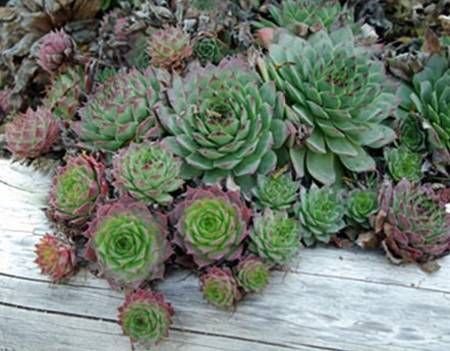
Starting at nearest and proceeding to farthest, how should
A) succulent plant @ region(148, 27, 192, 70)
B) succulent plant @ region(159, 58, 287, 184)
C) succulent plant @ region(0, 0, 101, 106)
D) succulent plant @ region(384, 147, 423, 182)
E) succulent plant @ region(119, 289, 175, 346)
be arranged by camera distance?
succulent plant @ region(119, 289, 175, 346)
succulent plant @ region(159, 58, 287, 184)
succulent plant @ region(384, 147, 423, 182)
succulent plant @ region(148, 27, 192, 70)
succulent plant @ region(0, 0, 101, 106)

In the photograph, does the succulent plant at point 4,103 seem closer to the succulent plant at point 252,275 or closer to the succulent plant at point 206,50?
the succulent plant at point 206,50

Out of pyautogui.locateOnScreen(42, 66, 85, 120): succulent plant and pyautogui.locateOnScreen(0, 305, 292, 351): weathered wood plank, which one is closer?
pyautogui.locateOnScreen(0, 305, 292, 351): weathered wood plank

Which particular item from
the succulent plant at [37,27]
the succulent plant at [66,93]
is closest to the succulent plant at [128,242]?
the succulent plant at [66,93]

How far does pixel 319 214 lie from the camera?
1504 mm


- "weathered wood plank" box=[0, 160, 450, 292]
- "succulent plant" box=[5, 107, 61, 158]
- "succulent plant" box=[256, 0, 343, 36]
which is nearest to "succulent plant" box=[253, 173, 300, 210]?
"weathered wood plank" box=[0, 160, 450, 292]

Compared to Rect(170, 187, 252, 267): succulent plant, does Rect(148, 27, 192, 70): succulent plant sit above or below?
above

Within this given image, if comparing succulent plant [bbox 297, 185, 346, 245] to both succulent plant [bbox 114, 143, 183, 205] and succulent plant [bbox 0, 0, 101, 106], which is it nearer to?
succulent plant [bbox 114, 143, 183, 205]

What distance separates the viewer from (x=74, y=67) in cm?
198

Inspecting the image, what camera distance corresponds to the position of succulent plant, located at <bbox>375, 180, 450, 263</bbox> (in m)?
1.47

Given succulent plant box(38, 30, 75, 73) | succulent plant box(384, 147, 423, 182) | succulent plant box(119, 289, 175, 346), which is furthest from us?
succulent plant box(38, 30, 75, 73)

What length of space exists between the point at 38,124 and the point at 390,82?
0.85 m

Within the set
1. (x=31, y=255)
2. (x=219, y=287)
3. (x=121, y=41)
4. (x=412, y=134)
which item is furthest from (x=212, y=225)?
(x=121, y=41)

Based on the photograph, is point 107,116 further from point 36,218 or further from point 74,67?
point 74,67

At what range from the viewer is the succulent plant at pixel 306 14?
182 cm
